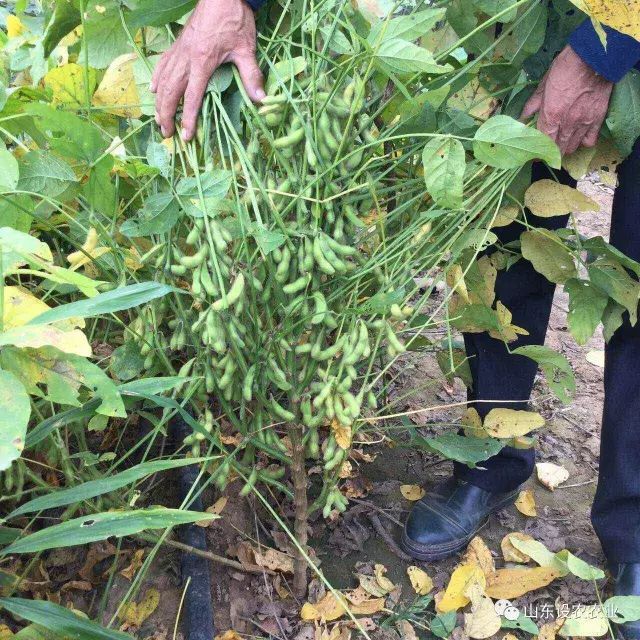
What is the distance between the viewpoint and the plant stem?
1.25m

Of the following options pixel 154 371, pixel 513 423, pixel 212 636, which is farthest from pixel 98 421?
pixel 513 423

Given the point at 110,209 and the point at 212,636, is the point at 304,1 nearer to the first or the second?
the point at 110,209

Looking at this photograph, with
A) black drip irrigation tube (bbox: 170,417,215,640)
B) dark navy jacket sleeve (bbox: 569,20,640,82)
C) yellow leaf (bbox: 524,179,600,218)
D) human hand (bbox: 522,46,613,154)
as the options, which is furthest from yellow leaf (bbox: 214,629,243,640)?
dark navy jacket sleeve (bbox: 569,20,640,82)

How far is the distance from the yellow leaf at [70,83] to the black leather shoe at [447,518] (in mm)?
1134

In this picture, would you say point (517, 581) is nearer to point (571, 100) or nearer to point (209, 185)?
point (571, 100)

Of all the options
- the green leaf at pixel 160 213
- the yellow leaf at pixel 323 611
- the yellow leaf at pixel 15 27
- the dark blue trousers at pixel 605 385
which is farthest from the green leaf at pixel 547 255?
the yellow leaf at pixel 15 27

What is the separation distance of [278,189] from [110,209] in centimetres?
29

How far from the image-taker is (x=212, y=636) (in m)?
1.28

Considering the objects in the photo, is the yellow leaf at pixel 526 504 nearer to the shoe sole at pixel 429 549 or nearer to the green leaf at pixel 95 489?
the shoe sole at pixel 429 549

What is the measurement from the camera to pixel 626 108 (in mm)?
1095

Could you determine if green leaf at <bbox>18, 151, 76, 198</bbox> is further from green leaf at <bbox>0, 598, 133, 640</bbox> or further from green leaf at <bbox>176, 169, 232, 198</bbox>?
green leaf at <bbox>0, 598, 133, 640</bbox>

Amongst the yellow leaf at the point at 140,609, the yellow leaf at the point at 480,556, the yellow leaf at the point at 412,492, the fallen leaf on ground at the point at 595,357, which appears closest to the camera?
the yellow leaf at the point at 140,609

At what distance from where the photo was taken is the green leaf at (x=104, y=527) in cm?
85

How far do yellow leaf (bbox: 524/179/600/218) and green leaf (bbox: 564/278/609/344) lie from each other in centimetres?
15
